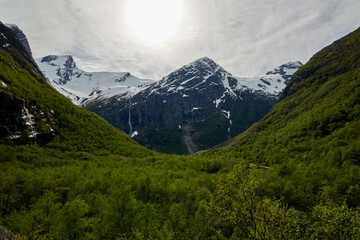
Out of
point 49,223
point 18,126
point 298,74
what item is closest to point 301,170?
point 49,223

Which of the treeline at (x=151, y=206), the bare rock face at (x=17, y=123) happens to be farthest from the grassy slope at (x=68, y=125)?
Answer: the treeline at (x=151, y=206)

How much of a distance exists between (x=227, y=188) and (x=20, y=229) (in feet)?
83.6

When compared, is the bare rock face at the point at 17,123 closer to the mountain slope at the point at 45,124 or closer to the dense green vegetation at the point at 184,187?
the mountain slope at the point at 45,124

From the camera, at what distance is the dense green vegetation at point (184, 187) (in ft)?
50.1

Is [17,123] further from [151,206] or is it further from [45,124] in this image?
[151,206]

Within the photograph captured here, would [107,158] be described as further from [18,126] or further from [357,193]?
[357,193]

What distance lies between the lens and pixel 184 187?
130ft

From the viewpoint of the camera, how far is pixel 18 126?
47.8 m

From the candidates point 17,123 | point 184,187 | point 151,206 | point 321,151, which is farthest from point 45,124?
point 321,151

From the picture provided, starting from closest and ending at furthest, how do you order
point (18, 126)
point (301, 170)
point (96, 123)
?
point (301, 170), point (18, 126), point (96, 123)

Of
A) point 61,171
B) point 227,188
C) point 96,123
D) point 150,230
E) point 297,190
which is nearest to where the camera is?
point 227,188

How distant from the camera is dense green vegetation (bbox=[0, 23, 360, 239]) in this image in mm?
15273

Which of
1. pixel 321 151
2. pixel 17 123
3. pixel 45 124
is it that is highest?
pixel 45 124

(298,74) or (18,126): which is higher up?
(298,74)
